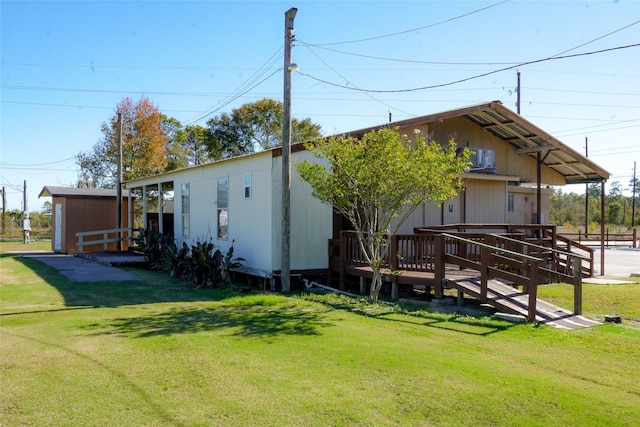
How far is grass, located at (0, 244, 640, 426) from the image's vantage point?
13.6 ft

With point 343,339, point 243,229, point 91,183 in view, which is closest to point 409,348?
point 343,339

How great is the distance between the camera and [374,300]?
970 cm

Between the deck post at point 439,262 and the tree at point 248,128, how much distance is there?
89.1ft

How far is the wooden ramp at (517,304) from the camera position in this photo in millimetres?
7836

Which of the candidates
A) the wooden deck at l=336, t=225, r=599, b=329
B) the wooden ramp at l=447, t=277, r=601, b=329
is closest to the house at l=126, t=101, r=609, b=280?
the wooden deck at l=336, t=225, r=599, b=329

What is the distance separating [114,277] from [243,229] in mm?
3533

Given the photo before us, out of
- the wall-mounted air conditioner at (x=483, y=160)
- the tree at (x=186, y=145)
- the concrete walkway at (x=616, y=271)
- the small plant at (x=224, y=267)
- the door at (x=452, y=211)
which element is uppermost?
the tree at (x=186, y=145)

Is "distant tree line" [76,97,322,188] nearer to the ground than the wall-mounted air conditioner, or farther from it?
farther from it

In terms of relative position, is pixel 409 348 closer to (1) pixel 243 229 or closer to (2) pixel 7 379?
(2) pixel 7 379

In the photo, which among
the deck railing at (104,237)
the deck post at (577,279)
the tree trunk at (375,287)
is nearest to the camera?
the deck post at (577,279)

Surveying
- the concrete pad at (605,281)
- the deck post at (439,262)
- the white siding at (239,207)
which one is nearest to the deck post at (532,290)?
the deck post at (439,262)

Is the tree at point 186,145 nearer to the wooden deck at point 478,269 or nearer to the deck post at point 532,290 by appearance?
the wooden deck at point 478,269

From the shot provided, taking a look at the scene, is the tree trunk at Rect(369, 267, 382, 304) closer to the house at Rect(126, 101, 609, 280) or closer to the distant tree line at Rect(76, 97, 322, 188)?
the house at Rect(126, 101, 609, 280)

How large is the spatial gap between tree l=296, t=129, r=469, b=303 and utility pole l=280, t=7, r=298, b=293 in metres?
1.55
